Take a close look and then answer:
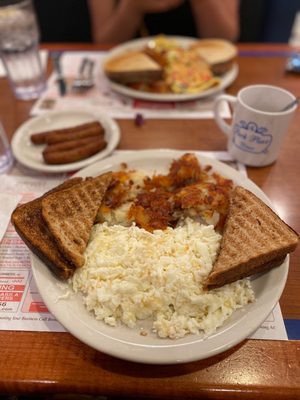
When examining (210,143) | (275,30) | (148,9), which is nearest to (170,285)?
(210,143)

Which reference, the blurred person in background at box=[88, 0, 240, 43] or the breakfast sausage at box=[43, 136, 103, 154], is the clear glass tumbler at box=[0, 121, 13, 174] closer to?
the breakfast sausage at box=[43, 136, 103, 154]

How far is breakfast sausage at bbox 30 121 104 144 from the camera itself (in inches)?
65.6

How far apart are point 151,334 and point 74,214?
1.67 feet

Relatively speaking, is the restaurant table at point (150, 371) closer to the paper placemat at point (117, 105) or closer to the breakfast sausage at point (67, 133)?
the breakfast sausage at point (67, 133)

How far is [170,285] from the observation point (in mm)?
976

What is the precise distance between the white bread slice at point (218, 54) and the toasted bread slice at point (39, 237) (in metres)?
1.52

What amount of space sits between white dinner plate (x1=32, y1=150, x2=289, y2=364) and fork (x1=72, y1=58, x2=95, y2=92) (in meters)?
1.40

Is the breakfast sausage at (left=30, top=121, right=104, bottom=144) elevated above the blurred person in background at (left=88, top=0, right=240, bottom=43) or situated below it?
below

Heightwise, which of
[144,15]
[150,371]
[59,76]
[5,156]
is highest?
[144,15]

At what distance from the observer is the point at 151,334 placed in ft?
3.17

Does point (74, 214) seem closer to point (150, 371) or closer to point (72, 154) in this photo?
point (72, 154)

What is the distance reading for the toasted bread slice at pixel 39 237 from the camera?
1.07m

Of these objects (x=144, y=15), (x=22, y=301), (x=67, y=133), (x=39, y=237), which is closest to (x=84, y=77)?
(x=67, y=133)

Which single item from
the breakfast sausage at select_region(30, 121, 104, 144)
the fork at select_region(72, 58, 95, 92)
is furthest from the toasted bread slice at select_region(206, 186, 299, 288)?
the fork at select_region(72, 58, 95, 92)
